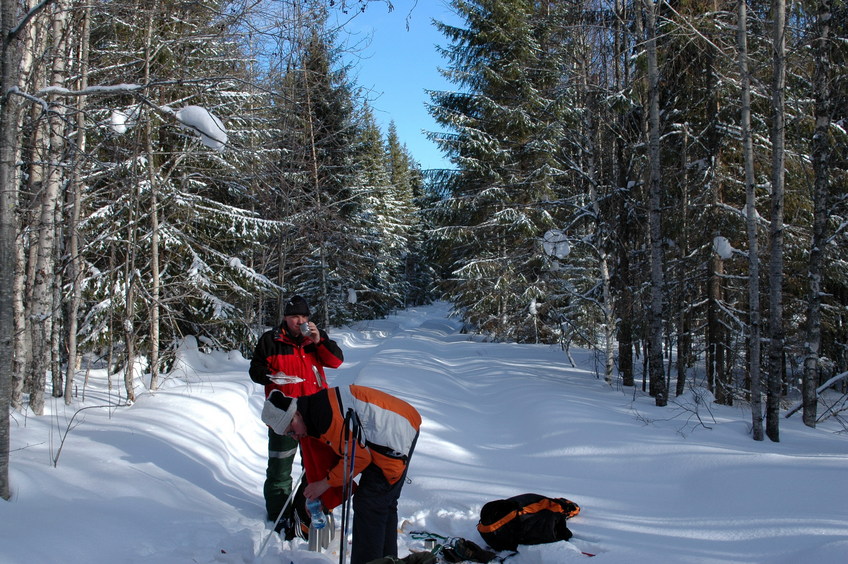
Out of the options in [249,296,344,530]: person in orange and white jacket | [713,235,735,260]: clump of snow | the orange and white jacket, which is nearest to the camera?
the orange and white jacket

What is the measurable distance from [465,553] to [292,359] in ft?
6.65

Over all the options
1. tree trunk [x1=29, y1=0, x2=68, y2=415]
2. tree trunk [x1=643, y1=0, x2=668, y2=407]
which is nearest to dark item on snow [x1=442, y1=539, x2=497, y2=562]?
tree trunk [x1=29, y1=0, x2=68, y2=415]

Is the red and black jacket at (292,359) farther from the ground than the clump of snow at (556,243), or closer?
closer

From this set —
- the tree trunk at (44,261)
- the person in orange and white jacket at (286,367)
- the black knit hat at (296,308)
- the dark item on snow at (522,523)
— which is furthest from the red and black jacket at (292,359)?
the tree trunk at (44,261)

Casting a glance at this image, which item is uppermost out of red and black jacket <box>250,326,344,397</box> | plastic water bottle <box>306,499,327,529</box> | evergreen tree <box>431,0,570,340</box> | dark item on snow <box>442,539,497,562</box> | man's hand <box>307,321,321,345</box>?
evergreen tree <box>431,0,570,340</box>

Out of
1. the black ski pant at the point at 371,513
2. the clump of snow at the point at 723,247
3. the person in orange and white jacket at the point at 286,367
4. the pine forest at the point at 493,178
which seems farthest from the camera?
the clump of snow at the point at 723,247

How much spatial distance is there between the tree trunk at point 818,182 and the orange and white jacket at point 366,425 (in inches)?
326

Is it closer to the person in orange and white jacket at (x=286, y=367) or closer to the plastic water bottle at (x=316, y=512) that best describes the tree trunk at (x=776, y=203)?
Answer: the person in orange and white jacket at (x=286, y=367)

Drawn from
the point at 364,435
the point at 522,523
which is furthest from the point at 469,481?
the point at 364,435

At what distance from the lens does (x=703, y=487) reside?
16.7 feet

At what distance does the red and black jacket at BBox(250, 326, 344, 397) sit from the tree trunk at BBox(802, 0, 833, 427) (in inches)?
316

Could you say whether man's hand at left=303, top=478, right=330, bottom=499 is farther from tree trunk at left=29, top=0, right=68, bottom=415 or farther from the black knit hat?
tree trunk at left=29, top=0, right=68, bottom=415

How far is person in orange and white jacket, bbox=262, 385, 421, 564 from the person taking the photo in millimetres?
3205

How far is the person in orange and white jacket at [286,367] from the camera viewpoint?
439 cm
